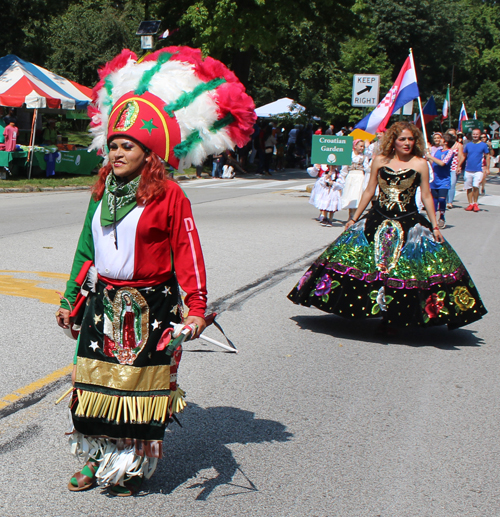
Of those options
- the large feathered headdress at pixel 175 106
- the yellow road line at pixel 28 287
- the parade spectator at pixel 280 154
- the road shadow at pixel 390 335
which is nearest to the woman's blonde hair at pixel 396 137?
the road shadow at pixel 390 335

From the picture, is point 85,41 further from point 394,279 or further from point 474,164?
point 394,279

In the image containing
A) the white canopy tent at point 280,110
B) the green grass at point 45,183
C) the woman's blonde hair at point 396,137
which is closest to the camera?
the woman's blonde hair at point 396,137

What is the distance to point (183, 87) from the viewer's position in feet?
10.1

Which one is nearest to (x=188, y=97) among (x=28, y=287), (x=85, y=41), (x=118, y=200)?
(x=118, y=200)

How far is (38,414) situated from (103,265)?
138 centimetres

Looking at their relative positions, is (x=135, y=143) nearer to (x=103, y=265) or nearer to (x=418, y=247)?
(x=103, y=265)

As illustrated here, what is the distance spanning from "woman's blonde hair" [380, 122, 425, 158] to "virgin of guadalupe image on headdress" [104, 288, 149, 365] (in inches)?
153

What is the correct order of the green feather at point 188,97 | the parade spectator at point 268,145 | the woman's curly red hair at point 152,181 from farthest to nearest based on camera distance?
the parade spectator at point 268,145
the green feather at point 188,97
the woman's curly red hair at point 152,181

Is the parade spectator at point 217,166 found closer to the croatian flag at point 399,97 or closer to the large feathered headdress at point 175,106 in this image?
the croatian flag at point 399,97

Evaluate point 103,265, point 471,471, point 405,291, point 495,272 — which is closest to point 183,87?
point 103,265

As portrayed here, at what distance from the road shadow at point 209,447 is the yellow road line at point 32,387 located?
3.10 feet

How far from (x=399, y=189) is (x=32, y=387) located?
3547mm

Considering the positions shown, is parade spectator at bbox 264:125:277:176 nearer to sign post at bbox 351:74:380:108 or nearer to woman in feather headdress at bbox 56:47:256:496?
sign post at bbox 351:74:380:108

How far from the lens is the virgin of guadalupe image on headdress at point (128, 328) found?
2971mm
